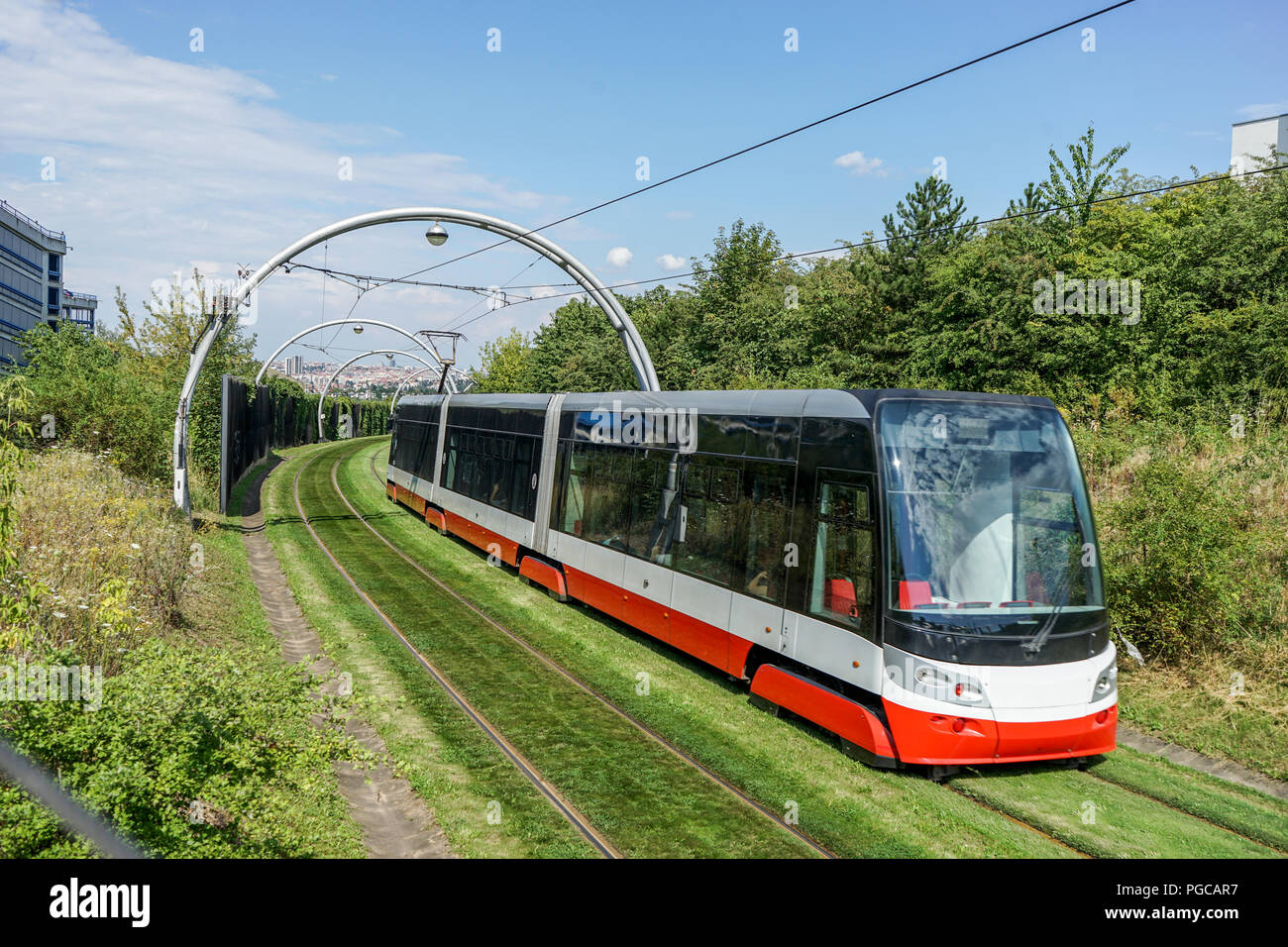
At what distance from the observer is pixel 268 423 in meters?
42.1

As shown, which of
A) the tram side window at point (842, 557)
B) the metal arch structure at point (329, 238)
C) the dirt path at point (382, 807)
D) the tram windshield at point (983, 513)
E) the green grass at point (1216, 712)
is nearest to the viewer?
the dirt path at point (382, 807)

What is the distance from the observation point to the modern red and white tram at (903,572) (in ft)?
23.6

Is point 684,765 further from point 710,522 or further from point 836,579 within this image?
point 710,522

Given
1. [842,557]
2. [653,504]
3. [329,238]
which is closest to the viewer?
[842,557]

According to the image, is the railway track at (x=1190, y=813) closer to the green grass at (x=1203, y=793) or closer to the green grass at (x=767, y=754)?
the green grass at (x=1203, y=793)

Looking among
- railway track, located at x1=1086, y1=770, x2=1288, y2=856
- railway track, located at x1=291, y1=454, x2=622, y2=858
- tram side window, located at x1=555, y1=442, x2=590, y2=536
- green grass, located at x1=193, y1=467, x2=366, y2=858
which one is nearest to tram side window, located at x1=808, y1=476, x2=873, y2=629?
railway track, located at x1=1086, y1=770, x2=1288, y2=856

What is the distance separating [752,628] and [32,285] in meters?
100

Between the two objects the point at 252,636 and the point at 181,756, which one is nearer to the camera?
the point at 181,756

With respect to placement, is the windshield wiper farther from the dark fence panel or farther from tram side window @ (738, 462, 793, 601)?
the dark fence panel

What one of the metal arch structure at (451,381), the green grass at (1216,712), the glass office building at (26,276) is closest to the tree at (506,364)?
the metal arch structure at (451,381)

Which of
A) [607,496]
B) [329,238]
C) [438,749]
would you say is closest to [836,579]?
[438,749]

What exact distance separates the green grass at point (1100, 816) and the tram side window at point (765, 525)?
253 centimetres

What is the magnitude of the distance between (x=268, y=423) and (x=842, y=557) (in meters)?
39.6

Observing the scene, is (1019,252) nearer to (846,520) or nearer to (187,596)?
(846,520)
